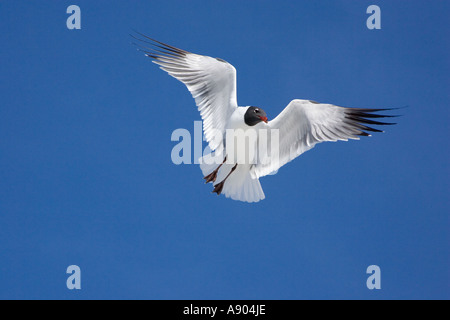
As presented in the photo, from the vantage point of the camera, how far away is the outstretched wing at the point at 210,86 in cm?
600

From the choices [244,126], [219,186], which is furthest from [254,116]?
[219,186]

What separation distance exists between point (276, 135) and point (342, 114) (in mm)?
658

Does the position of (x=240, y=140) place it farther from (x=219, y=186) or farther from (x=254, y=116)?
(x=219, y=186)

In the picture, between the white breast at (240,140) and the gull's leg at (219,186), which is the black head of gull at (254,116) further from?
the gull's leg at (219,186)

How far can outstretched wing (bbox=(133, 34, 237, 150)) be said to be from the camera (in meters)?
6.00

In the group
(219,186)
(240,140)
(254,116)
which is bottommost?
(219,186)

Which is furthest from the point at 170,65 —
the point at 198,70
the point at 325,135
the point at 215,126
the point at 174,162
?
the point at 325,135

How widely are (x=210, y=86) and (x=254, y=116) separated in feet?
2.15

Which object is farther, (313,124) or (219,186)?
(219,186)

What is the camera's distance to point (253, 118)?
A: 5723 mm

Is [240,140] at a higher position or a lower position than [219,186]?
higher


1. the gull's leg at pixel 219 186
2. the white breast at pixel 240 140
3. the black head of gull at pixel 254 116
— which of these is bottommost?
the gull's leg at pixel 219 186

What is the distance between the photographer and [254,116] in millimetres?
5719

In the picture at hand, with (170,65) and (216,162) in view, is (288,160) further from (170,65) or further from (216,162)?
(170,65)
